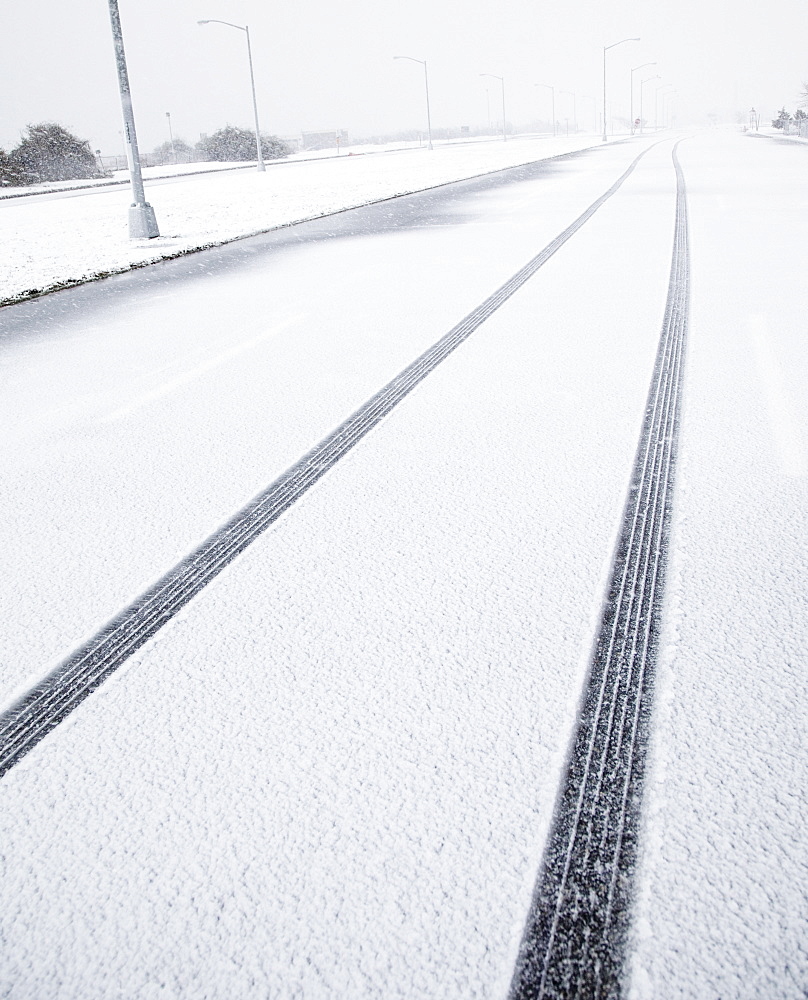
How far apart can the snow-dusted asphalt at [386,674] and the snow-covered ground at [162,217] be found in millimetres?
6846

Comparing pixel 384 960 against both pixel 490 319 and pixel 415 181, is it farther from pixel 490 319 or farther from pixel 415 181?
pixel 415 181

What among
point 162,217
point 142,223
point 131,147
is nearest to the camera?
point 131,147

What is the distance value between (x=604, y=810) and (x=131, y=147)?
14.8 metres

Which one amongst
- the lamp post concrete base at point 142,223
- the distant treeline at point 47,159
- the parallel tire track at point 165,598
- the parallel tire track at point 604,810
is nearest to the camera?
the parallel tire track at point 604,810

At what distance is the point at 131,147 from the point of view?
13891 millimetres

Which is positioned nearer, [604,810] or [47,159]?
[604,810]

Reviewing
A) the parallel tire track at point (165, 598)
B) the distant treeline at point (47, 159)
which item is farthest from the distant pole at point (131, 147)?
the distant treeline at point (47, 159)

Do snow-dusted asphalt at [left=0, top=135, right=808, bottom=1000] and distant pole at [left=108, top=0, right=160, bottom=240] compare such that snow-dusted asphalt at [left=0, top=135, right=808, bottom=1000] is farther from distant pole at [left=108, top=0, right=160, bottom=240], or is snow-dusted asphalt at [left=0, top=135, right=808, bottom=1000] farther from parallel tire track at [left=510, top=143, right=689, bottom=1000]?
distant pole at [left=108, top=0, right=160, bottom=240]

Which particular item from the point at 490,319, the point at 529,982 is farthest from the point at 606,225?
the point at 529,982

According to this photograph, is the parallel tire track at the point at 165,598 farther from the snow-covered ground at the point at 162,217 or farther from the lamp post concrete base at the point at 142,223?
the lamp post concrete base at the point at 142,223

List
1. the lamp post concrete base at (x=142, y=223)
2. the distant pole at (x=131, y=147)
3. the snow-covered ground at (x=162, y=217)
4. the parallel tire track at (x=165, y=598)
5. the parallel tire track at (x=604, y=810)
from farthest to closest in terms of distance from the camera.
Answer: the lamp post concrete base at (x=142, y=223) < the distant pole at (x=131, y=147) < the snow-covered ground at (x=162, y=217) < the parallel tire track at (x=165, y=598) < the parallel tire track at (x=604, y=810)

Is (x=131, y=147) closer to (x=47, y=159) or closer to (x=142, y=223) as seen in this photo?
(x=142, y=223)

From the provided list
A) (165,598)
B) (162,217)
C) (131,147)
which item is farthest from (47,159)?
(165,598)

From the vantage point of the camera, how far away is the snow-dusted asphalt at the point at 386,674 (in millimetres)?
1630
